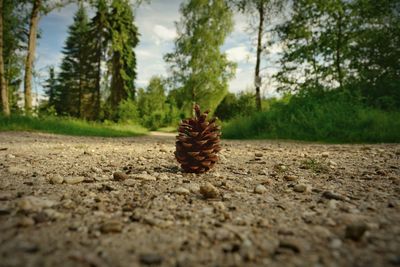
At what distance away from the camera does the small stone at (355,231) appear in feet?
4.07

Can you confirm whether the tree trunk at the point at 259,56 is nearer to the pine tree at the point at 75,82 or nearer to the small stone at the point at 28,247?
the small stone at the point at 28,247

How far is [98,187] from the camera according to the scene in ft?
7.13

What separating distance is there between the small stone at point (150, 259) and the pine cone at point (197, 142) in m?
1.67

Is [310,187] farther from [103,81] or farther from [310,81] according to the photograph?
[103,81]

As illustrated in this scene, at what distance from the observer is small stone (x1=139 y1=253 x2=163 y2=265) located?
40.8 inches

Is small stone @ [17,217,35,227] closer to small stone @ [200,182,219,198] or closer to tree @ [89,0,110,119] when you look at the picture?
small stone @ [200,182,219,198]

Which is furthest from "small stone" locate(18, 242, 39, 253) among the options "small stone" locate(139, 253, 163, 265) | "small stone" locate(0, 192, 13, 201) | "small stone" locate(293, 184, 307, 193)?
"small stone" locate(293, 184, 307, 193)

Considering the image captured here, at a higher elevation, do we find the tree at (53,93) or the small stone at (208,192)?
the tree at (53,93)

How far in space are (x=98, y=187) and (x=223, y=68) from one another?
24.6 metres

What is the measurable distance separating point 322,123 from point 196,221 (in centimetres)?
729

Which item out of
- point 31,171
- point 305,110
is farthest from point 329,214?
point 305,110

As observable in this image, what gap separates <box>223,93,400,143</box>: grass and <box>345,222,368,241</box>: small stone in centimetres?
637

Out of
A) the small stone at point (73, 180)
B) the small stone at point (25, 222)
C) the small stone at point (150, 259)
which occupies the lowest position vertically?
the small stone at point (150, 259)

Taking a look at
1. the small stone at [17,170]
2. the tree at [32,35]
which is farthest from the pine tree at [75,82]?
the small stone at [17,170]
